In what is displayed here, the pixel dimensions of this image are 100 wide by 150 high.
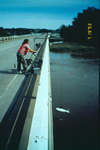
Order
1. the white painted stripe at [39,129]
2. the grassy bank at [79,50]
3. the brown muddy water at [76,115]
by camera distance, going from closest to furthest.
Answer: the white painted stripe at [39,129], the brown muddy water at [76,115], the grassy bank at [79,50]

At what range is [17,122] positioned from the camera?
3.08m

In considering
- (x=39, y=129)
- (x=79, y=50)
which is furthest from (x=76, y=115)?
(x=79, y=50)

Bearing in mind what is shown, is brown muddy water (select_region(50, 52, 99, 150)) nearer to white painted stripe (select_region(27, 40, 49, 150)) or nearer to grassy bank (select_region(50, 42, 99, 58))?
white painted stripe (select_region(27, 40, 49, 150))

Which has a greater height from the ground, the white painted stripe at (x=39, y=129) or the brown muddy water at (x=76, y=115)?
the white painted stripe at (x=39, y=129)

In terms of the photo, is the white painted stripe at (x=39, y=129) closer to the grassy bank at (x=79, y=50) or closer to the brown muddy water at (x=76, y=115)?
the brown muddy water at (x=76, y=115)

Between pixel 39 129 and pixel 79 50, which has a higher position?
pixel 79 50

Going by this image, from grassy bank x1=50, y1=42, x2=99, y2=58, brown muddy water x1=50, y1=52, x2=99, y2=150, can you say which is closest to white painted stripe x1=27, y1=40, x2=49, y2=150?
brown muddy water x1=50, y1=52, x2=99, y2=150

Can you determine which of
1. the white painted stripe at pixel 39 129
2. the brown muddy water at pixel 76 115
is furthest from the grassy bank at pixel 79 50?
the white painted stripe at pixel 39 129

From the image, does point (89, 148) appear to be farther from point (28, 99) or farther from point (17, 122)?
point (17, 122)

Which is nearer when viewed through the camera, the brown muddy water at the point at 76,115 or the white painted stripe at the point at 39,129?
the white painted stripe at the point at 39,129

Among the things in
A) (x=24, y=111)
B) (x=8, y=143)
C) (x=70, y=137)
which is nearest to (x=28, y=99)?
(x=24, y=111)

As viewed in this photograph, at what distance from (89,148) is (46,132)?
6613 mm

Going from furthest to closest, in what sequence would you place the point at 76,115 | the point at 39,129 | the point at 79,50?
the point at 79,50, the point at 76,115, the point at 39,129

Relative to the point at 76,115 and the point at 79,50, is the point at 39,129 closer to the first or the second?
the point at 76,115
